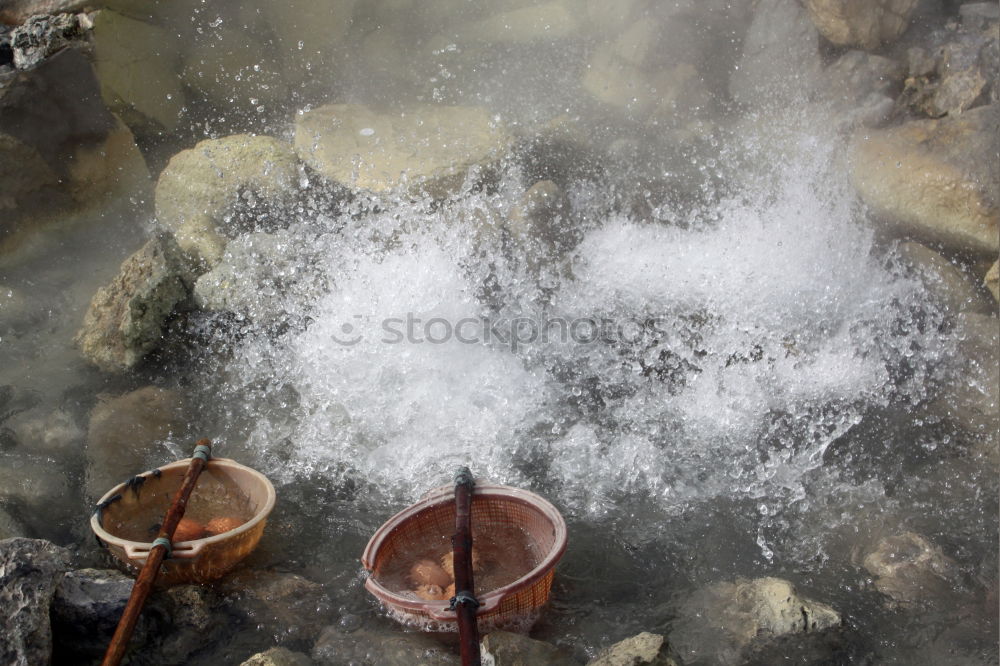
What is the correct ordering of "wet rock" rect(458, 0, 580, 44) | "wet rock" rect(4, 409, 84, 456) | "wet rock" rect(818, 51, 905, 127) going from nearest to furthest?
1. "wet rock" rect(4, 409, 84, 456)
2. "wet rock" rect(818, 51, 905, 127)
3. "wet rock" rect(458, 0, 580, 44)

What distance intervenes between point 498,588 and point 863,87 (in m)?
4.63

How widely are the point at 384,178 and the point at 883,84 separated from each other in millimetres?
3575

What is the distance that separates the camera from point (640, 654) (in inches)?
94.9

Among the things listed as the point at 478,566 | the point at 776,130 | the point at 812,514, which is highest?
the point at 776,130

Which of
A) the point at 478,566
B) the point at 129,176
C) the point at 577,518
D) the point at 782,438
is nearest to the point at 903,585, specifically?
the point at 782,438

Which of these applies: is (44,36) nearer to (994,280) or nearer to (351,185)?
(351,185)

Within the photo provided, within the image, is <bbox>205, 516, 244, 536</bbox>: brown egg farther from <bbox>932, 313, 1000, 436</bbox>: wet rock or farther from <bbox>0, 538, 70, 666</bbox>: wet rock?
<bbox>932, 313, 1000, 436</bbox>: wet rock

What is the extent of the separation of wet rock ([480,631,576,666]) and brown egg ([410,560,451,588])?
13.0 inches

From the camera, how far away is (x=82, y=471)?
12.0ft

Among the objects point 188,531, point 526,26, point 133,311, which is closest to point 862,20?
point 526,26

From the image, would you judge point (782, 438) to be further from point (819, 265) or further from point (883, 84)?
point (883, 84)

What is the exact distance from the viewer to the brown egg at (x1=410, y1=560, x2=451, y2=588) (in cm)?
287

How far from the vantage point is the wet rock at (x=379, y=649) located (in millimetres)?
2644

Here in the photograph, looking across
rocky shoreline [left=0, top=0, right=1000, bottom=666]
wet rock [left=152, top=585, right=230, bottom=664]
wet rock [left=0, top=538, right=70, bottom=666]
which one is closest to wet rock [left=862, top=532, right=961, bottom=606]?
rocky shoreline [left=0, top=0, right=1000, bottom=666]
